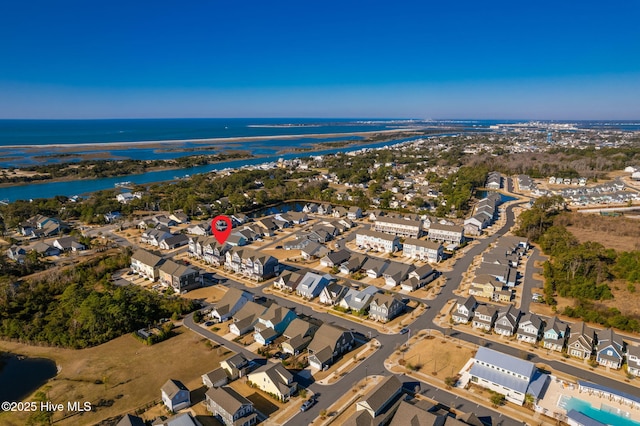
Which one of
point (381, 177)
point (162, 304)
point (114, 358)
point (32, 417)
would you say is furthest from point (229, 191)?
point (32, 417)

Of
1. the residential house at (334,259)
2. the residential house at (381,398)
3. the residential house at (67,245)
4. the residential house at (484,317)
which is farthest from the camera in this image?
the residential house at (67,245)

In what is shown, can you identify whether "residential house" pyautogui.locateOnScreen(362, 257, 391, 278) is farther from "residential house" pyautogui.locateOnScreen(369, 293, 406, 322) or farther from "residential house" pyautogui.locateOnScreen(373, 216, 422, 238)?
"residential house" pyautogui.locateOnScreen(373, 216, 422, 238)

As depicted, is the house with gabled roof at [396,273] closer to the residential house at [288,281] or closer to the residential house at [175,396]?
the residential house at [288,281]

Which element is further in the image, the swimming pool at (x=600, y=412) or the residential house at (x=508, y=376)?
the residential house at (x=508, y=376)

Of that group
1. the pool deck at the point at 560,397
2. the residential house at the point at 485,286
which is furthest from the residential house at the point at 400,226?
the pool deck at the point at 560,397

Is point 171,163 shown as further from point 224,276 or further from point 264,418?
point 264,418
